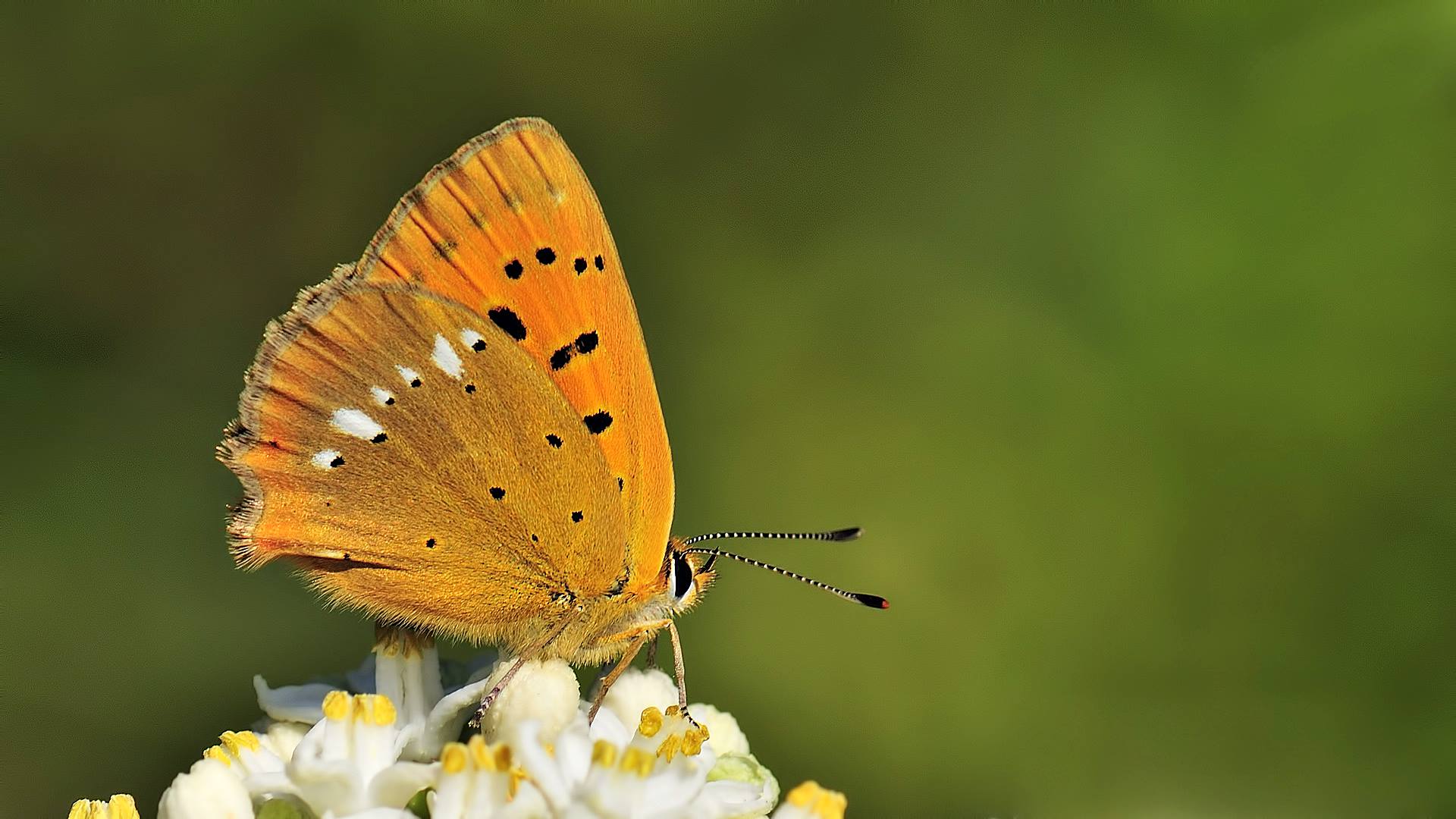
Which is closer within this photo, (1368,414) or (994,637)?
(1368,414)

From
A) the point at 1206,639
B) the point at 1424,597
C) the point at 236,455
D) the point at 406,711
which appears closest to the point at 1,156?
the point at 236,455

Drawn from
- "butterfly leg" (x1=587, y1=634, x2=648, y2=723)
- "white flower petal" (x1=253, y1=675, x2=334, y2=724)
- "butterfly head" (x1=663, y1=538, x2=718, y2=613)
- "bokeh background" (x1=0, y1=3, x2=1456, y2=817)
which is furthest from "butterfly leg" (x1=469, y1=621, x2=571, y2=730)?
"bokeh background" (x1=0, y1=3, x2=1456, y2=817)

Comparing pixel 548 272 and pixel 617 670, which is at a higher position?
pixel 548 272

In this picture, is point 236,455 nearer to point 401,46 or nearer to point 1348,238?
point 401,46

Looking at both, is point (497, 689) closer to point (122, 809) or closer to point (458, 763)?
point (458, 763)

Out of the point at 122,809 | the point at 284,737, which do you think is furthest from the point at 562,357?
the point at 122,809

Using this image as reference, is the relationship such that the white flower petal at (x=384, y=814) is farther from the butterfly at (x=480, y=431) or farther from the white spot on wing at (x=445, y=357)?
the white spot on wing at (x=445, y=357)
